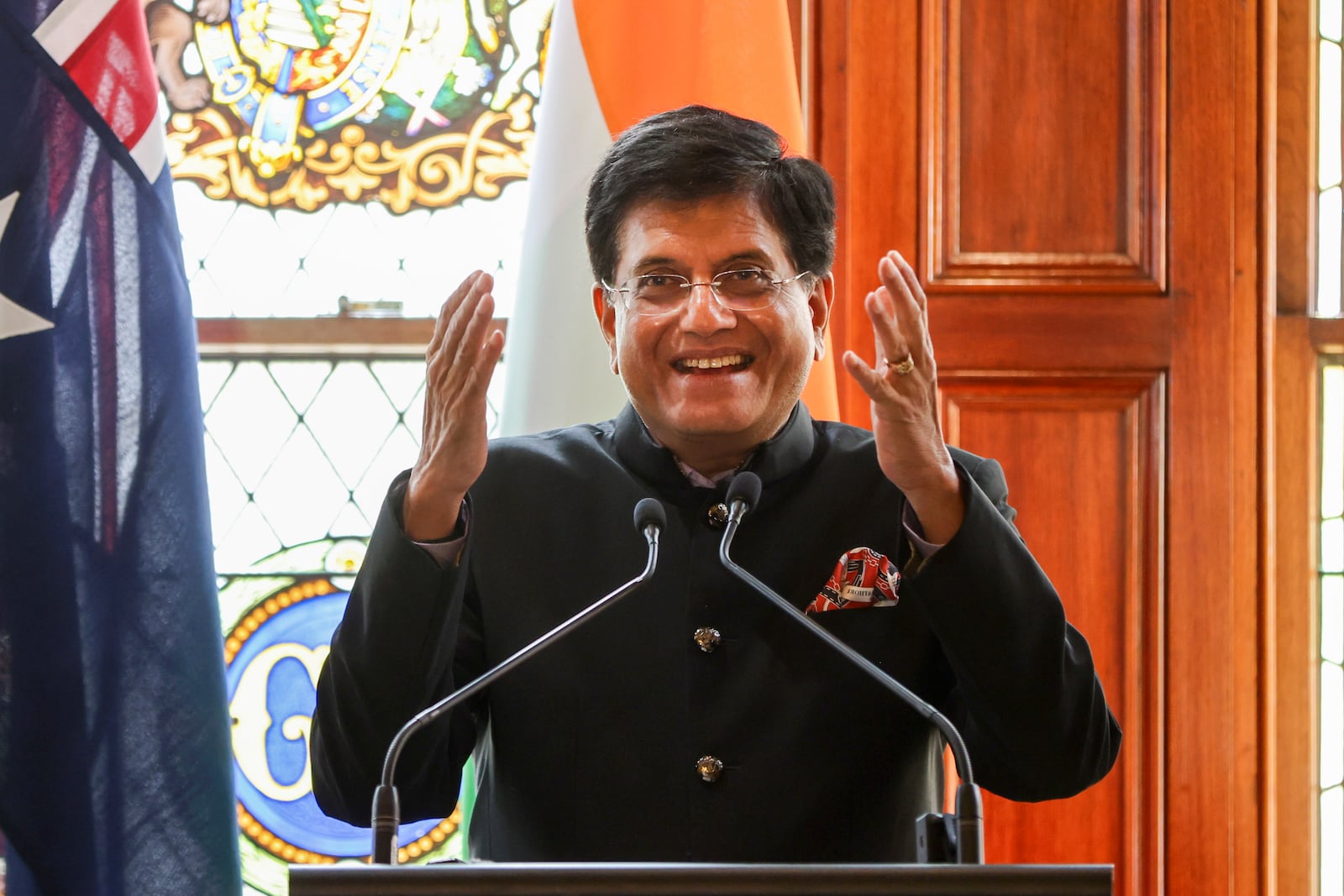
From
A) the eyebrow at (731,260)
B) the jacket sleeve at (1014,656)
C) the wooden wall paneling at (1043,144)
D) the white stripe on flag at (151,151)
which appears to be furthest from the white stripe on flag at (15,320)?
the wooden wall paneling at (1043,144)

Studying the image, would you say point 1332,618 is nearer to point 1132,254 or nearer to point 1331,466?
point 1331,466

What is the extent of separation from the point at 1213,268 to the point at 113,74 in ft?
6.18

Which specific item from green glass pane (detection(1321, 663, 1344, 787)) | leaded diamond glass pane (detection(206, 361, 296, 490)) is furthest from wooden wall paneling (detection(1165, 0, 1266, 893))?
leaded diamond glass pane (detection(206, 361, 296, 490))

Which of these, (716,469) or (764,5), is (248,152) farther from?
(716,469)

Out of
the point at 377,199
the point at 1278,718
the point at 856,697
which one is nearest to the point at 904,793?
the point at 856,697

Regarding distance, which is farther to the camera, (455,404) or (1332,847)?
(1332,847)

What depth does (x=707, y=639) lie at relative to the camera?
141 centimetres

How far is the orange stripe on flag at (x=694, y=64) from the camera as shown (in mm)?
2109

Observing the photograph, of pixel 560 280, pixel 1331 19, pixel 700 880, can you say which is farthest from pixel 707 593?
pixel 1331 19

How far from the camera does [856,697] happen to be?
1396 millimetres

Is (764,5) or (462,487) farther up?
(764,5)

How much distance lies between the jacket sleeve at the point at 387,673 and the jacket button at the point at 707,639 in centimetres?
26

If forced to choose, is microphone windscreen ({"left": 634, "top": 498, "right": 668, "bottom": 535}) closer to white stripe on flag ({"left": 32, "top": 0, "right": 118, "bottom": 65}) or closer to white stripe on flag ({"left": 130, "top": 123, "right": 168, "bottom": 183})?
white stripe on flag ({"left": 130, "top": 123, "right": 168, "bottom": 183})

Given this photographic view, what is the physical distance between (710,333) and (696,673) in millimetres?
359
